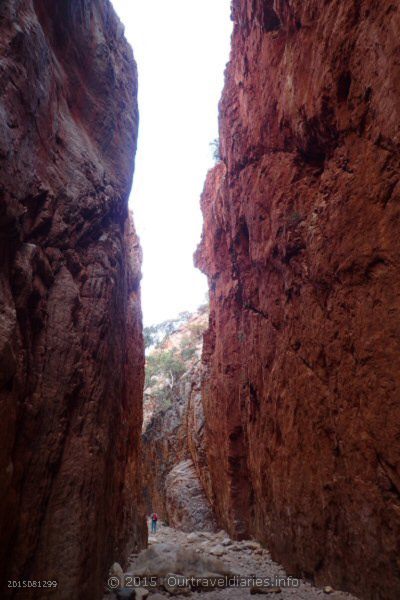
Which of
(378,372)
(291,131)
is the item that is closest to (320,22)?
(291,131)

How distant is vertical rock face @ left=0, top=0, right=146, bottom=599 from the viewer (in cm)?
543

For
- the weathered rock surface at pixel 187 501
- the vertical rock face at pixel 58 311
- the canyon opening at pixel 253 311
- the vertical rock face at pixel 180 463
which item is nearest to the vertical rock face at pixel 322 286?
the canyon opening at pixel 253 311

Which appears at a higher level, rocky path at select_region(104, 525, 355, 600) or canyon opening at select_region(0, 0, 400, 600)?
canyon opening at select_region(0, 0, 400, 600)

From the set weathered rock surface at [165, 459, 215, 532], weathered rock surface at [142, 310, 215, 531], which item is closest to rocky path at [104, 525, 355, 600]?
weathered rock surface at [165, 459, 215, 532]

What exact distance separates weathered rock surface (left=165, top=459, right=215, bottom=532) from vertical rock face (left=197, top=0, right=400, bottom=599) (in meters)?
5.90

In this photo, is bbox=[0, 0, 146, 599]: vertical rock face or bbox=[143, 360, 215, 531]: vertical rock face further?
bbox=[143, 360, 215, 531]: vertical rock face

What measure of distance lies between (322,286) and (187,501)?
54.8 ft

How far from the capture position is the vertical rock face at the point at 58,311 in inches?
214

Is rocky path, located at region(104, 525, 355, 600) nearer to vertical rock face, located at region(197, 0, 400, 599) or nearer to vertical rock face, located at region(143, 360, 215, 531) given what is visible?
vertical rock face, located at region(197, 0, 400, 599)

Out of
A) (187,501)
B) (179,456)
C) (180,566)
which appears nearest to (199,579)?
(180,566)

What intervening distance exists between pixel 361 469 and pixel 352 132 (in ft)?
17.5

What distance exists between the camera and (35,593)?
17.6ft

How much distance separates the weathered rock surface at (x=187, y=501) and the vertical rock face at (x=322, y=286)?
590 cm

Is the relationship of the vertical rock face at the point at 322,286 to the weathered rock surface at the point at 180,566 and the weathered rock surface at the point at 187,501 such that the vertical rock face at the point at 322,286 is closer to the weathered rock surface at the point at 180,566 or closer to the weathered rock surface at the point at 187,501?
the weathered rock surface at the point at 180,566
